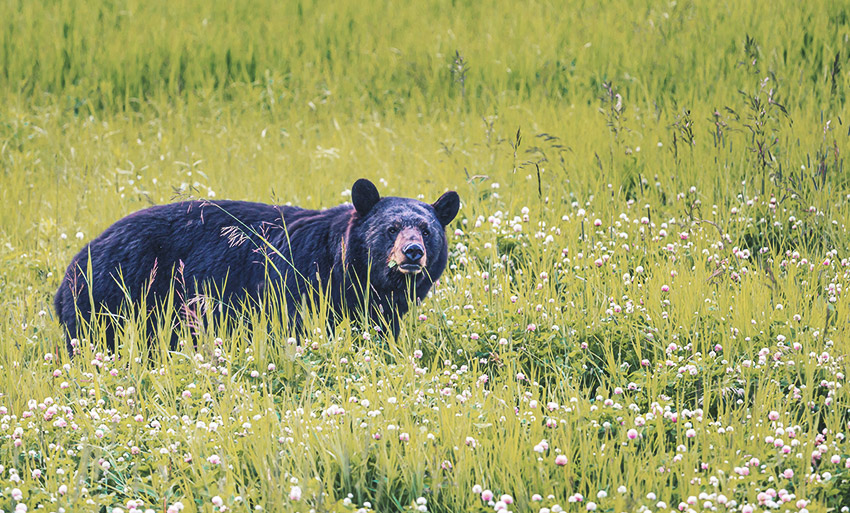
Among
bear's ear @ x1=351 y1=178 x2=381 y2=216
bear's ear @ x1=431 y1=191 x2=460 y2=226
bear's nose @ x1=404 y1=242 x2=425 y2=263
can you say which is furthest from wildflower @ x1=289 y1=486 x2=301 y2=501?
bear's ear @ x1=431 y1=191 x2=460 y2=226

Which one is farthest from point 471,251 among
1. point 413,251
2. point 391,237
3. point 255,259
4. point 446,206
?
point 255,259

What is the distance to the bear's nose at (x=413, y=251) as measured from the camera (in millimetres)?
5078

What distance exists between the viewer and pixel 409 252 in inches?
200

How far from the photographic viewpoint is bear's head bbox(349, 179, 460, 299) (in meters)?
5.37

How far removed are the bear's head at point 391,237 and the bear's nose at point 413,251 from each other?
0.08 meters

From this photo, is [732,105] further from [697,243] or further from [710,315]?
[710,315]

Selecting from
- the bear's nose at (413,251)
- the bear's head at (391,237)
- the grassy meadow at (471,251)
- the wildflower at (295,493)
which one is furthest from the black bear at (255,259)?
the wildflower at (295,493)

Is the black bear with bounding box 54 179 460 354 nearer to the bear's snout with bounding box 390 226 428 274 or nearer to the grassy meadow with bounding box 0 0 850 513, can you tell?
the bear's snout with bounding box 390 226 428 274

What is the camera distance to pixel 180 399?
4379 mm

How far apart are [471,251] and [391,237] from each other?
146 centimetres

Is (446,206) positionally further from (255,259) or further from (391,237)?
(255,259)

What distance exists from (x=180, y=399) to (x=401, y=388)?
1.16 m

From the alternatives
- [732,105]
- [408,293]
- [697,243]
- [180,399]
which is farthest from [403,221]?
[732,105]

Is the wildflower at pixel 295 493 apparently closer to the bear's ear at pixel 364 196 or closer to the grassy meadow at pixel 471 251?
the grassy meadow at pixel 471 251
